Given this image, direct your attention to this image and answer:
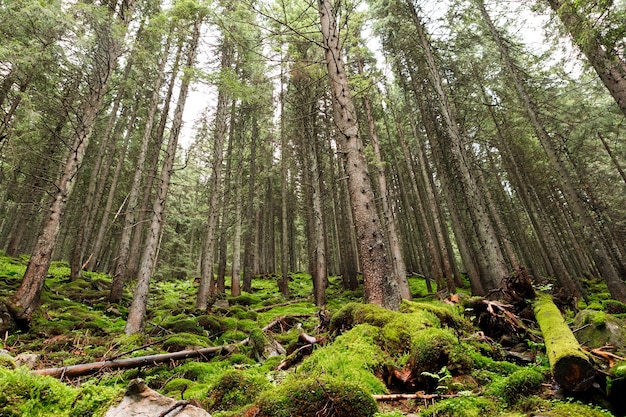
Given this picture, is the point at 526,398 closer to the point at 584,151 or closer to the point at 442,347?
the point at 442,347

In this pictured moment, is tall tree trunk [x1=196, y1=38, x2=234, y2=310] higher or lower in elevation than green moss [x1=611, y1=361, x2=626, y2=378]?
higher

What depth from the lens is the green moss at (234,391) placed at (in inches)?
115

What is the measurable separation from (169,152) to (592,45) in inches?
483

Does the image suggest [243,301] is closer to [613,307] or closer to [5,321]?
[5,321]

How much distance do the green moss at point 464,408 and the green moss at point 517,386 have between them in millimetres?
180

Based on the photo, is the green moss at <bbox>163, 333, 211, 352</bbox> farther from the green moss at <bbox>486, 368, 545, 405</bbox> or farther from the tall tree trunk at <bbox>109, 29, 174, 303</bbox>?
the tall tree trunk at <bbox>109, 29, 174, 303</bbox>

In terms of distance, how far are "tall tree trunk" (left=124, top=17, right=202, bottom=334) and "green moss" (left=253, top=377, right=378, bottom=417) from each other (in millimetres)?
7460

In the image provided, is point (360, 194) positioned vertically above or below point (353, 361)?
above

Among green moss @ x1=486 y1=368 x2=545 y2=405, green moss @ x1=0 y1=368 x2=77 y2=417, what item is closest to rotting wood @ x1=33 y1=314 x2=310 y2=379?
green moss @ x1=0 y1=368 x2=77 y2=417

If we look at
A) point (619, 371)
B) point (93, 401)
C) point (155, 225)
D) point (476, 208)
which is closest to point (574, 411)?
point (619, 371)

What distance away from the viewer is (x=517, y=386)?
108 inches

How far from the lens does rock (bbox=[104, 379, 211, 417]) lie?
1.94 m

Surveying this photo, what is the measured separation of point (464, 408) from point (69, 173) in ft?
35.4

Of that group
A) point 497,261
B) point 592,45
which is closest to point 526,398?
point 497,261
